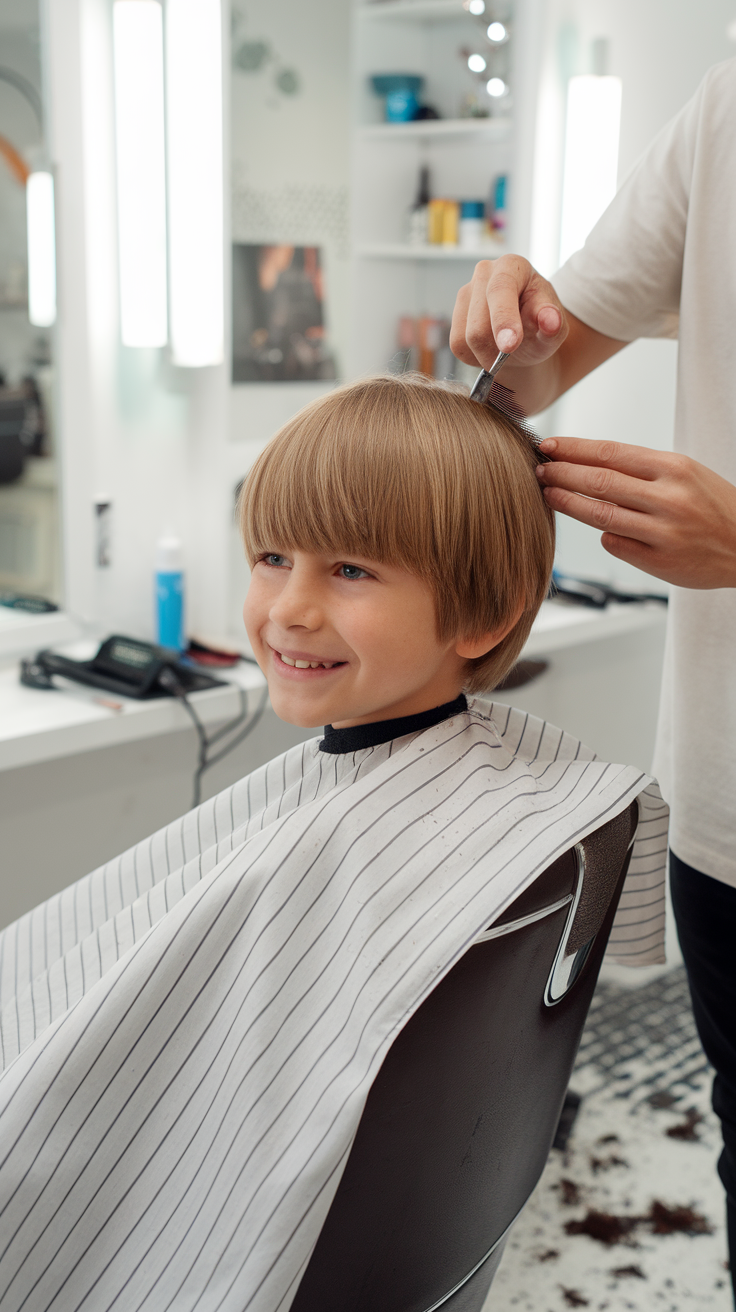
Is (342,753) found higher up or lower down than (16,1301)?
higher up

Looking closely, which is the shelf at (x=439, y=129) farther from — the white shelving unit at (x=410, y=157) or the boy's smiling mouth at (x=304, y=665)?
the boy's smiling mouth at (x=304, y=665)

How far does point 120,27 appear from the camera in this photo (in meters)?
1.79

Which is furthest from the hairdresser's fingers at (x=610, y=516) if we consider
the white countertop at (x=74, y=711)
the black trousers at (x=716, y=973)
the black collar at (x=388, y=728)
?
the white countertop at (x=74, y=711)

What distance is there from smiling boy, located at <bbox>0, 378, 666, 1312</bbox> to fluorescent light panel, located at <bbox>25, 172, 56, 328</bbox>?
1.10m

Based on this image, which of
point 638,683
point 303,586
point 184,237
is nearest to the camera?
point 303,586

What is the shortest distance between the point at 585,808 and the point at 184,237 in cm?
151

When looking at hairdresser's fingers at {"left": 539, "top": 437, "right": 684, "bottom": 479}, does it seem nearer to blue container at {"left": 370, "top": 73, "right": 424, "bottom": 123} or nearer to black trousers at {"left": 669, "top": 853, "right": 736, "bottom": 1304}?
black trousers at {"left": 669, "top": 853, "right": 736, "bottom": 1304}

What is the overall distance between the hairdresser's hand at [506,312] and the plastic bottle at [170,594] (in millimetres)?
1093

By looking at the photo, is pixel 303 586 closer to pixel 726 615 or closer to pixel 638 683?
pixel 726 615

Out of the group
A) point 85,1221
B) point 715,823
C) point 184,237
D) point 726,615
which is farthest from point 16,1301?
point 184,237

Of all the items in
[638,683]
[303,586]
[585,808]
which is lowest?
[638,683]

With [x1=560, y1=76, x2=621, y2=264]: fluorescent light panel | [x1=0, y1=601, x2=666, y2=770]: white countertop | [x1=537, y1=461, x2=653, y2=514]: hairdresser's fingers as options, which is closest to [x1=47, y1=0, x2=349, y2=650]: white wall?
[x1=0, y1=601, x2=666, y2=770]: white countertop

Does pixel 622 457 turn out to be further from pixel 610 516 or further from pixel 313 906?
pixel 313 906

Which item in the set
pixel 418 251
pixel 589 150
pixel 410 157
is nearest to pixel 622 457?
pixel 589 150
